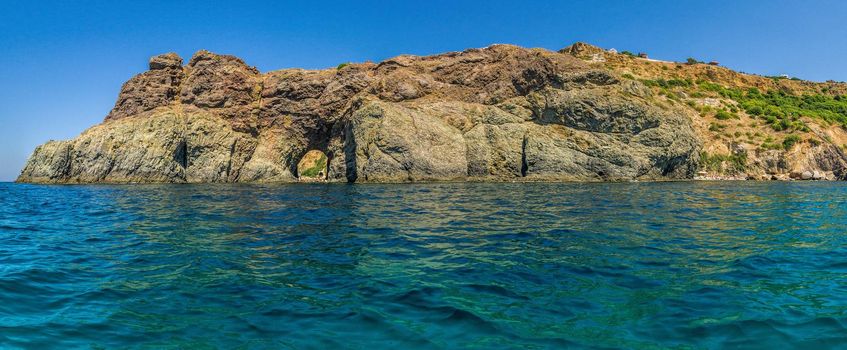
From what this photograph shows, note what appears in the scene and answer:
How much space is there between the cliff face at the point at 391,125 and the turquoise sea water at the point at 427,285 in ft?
121

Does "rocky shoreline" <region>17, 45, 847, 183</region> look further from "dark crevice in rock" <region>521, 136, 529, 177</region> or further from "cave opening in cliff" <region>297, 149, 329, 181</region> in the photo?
"cave opening in cliff" <region>297, 149, 329, 181</region>

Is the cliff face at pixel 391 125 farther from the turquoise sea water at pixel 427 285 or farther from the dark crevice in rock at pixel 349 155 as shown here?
the turquoise sea water at pixel 427 285

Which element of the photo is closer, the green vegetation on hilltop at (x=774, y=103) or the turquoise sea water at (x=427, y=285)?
the turquoise sea water at (x=427, y=285)

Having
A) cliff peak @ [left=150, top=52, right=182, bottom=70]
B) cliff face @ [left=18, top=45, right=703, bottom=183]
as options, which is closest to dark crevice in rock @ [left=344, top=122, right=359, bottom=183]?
cliff face @ [left=18, top=45, right=703, bottom=183]

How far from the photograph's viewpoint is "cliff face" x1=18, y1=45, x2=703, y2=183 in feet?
168

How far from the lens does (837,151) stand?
60.2 meters

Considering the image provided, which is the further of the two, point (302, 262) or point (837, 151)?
point (837, 151)

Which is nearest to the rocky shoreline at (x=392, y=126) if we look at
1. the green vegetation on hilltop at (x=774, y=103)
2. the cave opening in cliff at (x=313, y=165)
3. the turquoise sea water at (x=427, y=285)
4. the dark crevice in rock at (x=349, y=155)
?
the dark crevice in rock at (x=349, y=155)

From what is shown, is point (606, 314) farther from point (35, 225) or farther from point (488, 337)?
point (35, 225)

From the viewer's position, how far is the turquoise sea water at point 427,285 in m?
5.67

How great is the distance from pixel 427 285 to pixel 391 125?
45.2 meters

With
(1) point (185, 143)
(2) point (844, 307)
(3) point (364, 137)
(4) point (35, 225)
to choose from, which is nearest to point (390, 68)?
(3) point (364, 137)

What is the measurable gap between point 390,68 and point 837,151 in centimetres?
5962

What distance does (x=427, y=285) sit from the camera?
7.84 meters
